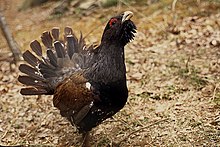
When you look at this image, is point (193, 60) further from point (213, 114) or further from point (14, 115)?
point (14, 115)

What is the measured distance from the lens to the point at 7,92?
21.7ft

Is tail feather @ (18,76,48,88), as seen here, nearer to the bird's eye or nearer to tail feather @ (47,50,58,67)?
tail feather @ (47,50,58,67)

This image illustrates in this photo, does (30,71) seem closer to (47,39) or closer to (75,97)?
(47,39)

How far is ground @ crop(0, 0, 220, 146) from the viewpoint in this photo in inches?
201

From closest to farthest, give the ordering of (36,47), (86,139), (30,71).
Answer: (86,139), (30,71), (36,47)

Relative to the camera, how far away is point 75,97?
465 centimetres

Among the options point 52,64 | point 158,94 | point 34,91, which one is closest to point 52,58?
point 52,64

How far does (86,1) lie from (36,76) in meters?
4.65

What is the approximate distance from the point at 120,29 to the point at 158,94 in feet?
5.99

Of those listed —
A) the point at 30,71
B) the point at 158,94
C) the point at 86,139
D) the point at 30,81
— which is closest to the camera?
the point at 86,139

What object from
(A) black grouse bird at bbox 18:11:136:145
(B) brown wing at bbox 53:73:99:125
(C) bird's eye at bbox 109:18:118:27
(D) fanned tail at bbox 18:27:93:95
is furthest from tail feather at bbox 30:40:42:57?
(C) bird's eye at bbox 109:18:118:27

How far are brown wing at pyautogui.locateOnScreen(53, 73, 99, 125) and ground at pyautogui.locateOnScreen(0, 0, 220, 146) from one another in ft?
2.09

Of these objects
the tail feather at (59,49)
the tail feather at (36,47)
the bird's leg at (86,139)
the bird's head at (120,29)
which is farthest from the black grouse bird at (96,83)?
the tail feather at (36,47)

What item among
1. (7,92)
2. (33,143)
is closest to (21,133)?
(33,143)
